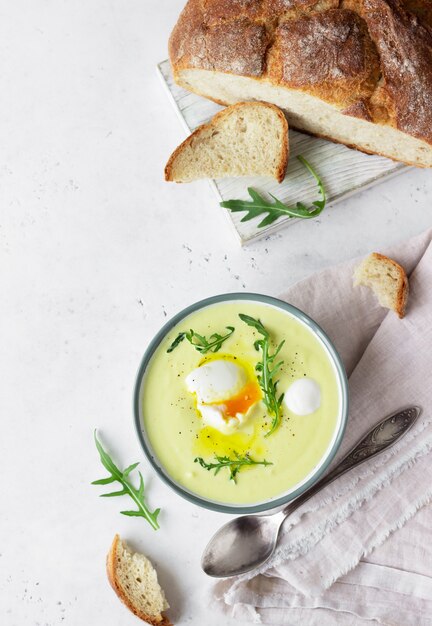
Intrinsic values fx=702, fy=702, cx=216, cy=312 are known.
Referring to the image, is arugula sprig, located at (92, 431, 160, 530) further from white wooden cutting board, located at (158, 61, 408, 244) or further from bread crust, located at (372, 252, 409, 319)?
bread crust, located at (372, 252, 409, 319)

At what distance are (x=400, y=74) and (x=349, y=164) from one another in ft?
1.59

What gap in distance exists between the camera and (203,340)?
2762 mm

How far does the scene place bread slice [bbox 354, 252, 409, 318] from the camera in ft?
9.74

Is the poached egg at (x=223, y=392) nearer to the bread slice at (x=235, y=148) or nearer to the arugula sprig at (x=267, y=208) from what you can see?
the arugula sprig at (x=267, y=208)

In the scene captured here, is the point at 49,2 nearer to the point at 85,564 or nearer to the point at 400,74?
the point at 400,74

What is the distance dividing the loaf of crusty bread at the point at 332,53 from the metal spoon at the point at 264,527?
1194 millimetres

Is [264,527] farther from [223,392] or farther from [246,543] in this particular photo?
[223,392]

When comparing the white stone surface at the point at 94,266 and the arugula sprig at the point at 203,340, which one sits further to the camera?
the white stone surface at the point at 94,266

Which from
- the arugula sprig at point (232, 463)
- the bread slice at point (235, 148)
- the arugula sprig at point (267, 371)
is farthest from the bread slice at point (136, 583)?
the bread slice at point (235, 148)

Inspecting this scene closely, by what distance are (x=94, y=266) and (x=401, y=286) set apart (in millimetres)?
1382

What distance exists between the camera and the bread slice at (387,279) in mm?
2969

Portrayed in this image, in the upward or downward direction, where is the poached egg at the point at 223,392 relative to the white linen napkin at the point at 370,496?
upward

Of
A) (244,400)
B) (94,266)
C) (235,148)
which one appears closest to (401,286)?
(244,400)

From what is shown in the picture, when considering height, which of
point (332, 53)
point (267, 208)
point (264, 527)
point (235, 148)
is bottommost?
point (264, 527)
